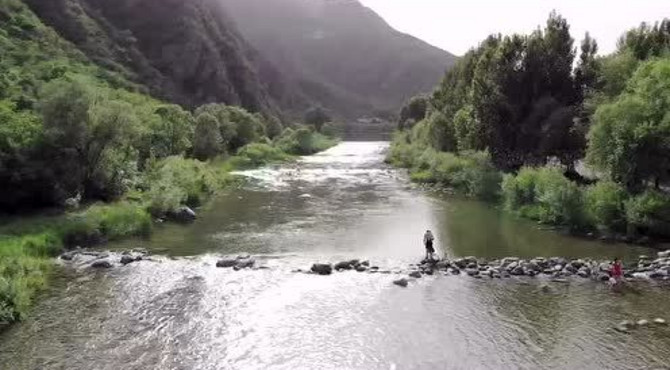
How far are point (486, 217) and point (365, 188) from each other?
79.6 ft

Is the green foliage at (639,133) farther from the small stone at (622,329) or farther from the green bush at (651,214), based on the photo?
the small stone at (622,329)

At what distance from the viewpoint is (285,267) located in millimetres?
36000

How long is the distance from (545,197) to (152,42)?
151m

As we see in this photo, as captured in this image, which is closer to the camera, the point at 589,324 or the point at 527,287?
the point at 589,324

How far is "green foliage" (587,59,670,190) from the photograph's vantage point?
4197 cm

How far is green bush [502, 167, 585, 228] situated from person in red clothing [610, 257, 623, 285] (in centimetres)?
1297

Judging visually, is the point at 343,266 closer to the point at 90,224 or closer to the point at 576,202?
the point at 90,224

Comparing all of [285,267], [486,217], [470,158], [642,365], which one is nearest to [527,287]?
[642,365]

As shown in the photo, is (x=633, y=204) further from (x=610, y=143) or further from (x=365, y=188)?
(x=365, y=188)

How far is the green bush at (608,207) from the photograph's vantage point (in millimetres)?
43188

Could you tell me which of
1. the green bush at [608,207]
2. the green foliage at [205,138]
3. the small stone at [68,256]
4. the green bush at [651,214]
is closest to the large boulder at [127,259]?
the small stone at [68,256]

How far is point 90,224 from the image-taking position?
4175cm

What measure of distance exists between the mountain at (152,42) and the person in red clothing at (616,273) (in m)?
122

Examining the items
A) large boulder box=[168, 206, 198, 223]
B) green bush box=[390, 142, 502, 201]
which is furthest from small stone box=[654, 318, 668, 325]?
large boulder box=[168, 206, 198, 223]
